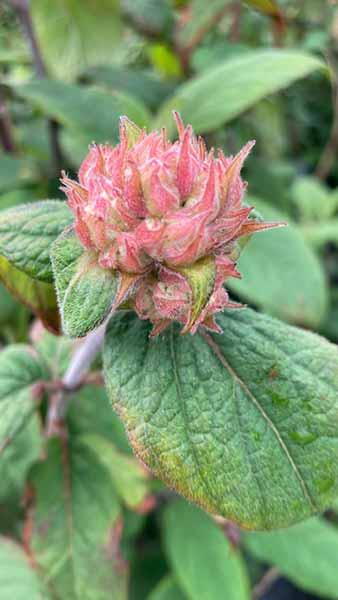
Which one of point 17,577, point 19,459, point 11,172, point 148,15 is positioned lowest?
point 17,577

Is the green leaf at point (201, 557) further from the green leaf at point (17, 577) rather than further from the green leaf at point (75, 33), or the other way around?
the green leaf at point (75, 33)

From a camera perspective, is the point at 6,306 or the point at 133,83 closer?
the point at 6,306

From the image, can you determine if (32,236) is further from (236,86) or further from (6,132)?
(6,132)

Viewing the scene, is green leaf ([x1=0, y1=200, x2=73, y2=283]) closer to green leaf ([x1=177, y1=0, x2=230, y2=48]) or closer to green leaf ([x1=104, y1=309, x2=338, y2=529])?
green leaf ([x1=104, y1=309, x2=338, y2=529])

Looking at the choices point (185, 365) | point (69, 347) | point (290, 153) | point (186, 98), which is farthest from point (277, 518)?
point (290, 153)

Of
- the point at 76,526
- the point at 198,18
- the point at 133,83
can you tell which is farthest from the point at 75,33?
the point at 76,526

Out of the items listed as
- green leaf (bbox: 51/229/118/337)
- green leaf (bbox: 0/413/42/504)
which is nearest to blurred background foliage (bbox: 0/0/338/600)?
green leaf (bbox: 0/413/42/504)
